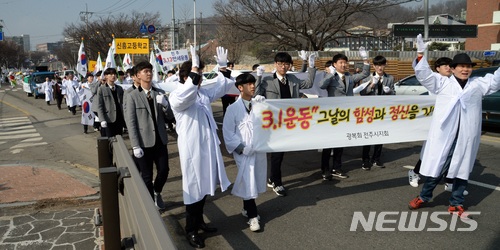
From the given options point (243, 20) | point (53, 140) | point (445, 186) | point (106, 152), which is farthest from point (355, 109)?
point (243, 20)

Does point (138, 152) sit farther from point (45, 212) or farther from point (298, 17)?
point (298, 17)

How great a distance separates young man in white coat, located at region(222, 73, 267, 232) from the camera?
450cm

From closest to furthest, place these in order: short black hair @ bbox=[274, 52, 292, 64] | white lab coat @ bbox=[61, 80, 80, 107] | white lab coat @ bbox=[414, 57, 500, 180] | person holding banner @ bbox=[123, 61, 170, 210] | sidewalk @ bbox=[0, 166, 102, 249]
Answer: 1. sidewalk @ bbox=[0, 166, 102, 249]
2. white lab coat @ bbox=[414, 57, 500, 180]
3. person holding banner @ bbox=[123, 61, 170, 210]
4. short black hair @ bbox=[274, 52, 292, 64]
5. white lab coat @ bbox=[61, 80, 80, 107]

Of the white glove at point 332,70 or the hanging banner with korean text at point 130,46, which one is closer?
the white glove at point 332,70

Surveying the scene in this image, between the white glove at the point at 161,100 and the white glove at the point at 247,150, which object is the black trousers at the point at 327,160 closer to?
the white glove at the point at 247,150

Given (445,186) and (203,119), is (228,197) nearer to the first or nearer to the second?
(203,119)

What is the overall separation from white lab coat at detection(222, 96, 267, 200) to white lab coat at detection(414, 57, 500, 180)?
1978mm

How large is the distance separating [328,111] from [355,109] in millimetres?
401

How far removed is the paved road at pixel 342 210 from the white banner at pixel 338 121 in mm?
761

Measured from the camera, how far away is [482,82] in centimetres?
478

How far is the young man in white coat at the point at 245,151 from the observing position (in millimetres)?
4504

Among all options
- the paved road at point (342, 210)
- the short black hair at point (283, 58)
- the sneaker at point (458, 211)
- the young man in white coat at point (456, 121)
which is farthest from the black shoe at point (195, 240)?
the sneaker at point (458, 211)

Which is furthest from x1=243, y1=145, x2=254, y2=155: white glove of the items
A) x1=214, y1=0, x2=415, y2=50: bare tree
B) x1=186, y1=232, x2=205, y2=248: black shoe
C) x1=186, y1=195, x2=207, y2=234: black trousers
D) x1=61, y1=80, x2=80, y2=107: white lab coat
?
x1=214, y1=0, x2=415, y2=50: bare tree

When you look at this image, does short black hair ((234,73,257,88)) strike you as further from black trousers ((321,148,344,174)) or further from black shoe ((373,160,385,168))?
black shoe ((373,160,385,168))
